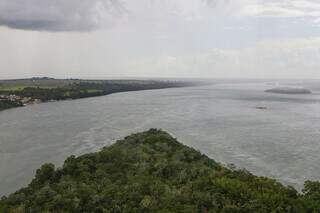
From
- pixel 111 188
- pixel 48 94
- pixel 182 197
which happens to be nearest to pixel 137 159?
pixel 111 188

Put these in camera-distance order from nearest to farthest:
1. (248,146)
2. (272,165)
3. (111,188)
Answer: (111,188), (272,165), (248,146)

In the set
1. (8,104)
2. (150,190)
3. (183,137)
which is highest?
(150,190)

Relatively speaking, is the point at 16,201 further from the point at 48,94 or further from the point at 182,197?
the point at 48,94

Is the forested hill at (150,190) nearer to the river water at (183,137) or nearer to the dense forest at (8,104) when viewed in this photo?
the river water at (183,137)

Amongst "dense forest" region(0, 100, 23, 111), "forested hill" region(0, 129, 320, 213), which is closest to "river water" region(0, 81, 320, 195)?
"forested hill" region(0, 129, 320, 213)

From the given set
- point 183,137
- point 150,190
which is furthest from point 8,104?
point 150,190

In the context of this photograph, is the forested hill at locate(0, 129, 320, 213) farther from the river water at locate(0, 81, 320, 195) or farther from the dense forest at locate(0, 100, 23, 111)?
the dense forest at locate(0, 100, 23, 111)

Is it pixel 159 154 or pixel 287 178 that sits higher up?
pixel 159 154

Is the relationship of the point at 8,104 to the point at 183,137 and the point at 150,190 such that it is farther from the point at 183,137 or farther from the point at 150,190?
the point at 150,190
